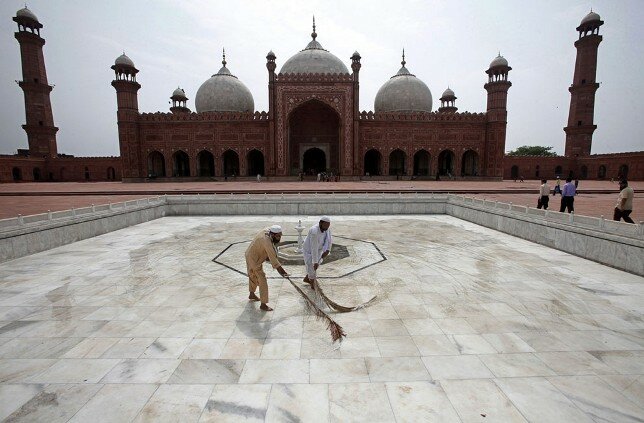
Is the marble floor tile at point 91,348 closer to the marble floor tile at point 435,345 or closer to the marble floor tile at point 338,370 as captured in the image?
the marble floor tile at point 338,370

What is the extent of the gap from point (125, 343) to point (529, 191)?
17.6 metres

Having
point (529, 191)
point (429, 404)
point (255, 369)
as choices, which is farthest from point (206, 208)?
point (529, 191)

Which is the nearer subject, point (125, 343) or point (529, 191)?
point (125, 343)

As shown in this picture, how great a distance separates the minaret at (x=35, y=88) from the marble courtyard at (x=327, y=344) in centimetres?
3162

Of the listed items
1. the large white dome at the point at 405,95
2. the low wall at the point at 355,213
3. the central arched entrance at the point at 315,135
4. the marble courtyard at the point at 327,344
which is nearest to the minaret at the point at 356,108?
the central arched entrance at the point at 315,135

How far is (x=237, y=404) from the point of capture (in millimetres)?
2283

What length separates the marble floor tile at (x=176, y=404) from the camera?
2166 millimetres

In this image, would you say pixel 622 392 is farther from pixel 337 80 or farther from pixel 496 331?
pixel 337 80

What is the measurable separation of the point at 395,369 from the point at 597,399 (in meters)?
1.42

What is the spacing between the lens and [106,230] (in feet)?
28.2

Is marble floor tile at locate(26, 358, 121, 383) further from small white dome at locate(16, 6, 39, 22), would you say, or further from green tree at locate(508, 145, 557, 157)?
Answer: green tree at locate(508, 145, 557, 157)

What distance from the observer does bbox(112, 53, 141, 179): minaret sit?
984 inches

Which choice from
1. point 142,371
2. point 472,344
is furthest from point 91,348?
point 472,344

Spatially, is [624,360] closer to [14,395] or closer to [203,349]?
[203,349]
